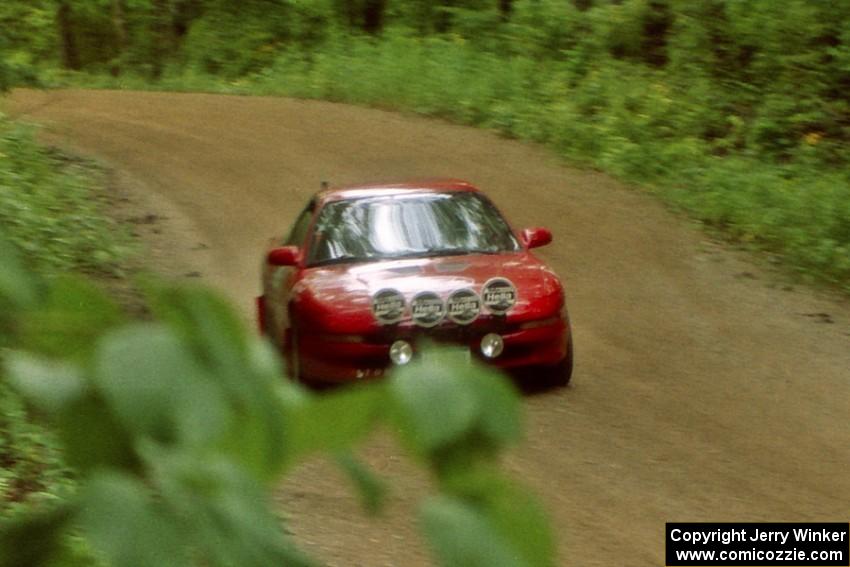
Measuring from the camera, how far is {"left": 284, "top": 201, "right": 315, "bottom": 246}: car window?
426 inches

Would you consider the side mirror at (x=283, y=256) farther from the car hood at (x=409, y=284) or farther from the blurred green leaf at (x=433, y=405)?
the blurred green leaf at (x=433, y=405)

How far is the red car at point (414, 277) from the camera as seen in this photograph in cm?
940

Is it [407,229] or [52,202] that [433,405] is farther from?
[52,202]

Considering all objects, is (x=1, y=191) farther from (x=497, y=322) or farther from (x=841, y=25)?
(x=841, y=25)

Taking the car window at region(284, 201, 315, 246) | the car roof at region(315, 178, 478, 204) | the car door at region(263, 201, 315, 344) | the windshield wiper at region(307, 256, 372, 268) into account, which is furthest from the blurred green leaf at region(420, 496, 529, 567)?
the car roof at region(315, 178, 478, 204)

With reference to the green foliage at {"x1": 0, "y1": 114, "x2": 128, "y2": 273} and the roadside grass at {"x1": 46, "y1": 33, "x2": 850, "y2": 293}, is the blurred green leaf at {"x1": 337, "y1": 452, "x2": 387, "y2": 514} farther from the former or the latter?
the roadside grass at {"x1": 46, "y1": 33, "x2": 850, "y2": 293}

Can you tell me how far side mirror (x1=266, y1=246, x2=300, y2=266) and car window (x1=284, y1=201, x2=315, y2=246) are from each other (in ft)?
1.52

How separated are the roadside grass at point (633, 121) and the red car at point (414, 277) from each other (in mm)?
4458

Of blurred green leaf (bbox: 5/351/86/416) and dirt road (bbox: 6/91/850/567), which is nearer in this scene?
blurred green leaf (bbox: 5/351/86/416)

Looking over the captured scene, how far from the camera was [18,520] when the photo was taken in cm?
105

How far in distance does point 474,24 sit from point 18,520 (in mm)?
27261

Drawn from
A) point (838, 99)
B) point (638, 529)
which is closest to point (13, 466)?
point (638, 529)

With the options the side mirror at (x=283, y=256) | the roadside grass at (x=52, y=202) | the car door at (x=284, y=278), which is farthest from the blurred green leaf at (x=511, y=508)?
the side mirror at (x=283, y=256)

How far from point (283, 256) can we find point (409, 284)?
107 cm
